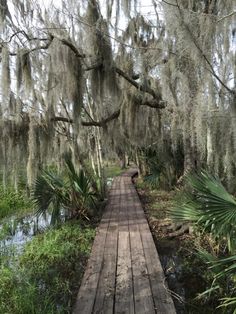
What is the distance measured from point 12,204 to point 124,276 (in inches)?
259

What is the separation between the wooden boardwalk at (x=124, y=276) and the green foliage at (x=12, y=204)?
3714 millimetres

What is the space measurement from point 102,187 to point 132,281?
5340 mm

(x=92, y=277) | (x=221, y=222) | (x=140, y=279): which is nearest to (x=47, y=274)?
(x=92, y=277)

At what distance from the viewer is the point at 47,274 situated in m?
3.98

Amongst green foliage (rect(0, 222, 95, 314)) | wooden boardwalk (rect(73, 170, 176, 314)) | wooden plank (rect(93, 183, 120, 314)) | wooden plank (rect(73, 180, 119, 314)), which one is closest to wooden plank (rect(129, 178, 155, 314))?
wooden boardwalk (rect(73, 170, 176, 314))

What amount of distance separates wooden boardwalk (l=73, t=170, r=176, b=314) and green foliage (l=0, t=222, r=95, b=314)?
20 cm

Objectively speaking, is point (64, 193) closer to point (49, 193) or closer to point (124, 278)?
point (49, 193)

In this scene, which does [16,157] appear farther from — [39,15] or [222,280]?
[222,280]

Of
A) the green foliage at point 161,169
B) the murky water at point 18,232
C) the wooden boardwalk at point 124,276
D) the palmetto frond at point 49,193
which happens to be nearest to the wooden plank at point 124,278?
the wooden boardwalk at point 124,276

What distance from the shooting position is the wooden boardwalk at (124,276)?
2.88 metres

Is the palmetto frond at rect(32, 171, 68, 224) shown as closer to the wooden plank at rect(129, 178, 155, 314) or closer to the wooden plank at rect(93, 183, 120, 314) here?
the wooden plank at rect(93, 183, 120, 314)

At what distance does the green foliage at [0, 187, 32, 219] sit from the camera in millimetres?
8751

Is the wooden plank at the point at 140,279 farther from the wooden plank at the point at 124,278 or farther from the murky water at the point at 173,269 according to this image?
the murky water at the point at 173,269

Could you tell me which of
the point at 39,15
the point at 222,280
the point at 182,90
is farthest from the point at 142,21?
the point at 222,280
